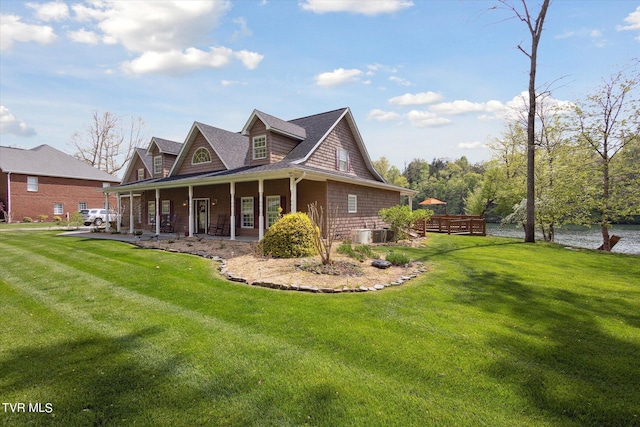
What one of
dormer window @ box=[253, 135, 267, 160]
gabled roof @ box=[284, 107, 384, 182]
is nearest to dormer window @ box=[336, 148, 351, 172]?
gabled roof @ box=[284, 107, 384, 182]

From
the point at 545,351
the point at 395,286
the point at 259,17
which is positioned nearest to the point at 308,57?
the point at 259,17

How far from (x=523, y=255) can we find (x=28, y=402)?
12327mm

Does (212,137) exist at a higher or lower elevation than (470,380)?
higher

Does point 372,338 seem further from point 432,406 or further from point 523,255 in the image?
point 523,255

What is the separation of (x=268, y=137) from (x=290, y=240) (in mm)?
7029

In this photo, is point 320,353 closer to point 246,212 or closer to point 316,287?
point 316,287

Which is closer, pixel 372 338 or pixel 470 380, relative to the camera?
pixel 470 380

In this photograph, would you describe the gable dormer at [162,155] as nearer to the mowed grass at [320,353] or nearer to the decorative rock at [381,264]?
the mowed grass at [320,353]

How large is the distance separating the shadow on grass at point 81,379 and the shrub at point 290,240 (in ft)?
17.2

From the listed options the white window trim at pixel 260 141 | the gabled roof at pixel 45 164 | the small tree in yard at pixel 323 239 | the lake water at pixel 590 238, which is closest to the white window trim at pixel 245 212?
the white window trim at pixel 260 141

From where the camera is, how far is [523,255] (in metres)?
10.5

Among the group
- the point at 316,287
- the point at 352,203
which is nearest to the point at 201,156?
the point at 352,203

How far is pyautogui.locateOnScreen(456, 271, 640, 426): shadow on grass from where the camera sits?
2.57m

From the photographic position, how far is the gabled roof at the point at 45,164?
27.2m
